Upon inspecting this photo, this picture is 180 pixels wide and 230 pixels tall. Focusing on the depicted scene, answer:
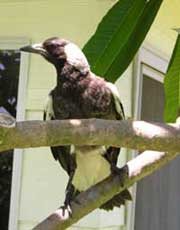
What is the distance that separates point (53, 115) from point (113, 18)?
1.22 metres

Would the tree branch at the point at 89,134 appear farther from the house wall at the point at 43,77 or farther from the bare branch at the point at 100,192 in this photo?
the house wall at the point at 43,77

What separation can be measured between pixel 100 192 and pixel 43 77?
242 centimetres

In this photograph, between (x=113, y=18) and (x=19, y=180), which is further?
(x=19, y=180)

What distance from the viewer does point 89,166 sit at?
2910 mm

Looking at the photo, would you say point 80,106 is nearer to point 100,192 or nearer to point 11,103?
point 100,192

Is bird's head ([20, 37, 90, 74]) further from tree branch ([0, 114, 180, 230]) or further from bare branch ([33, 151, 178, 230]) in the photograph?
tree branch ([0, 114, 180, 230])

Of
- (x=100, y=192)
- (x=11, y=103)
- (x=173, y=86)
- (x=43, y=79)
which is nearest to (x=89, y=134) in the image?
(x=173, y=86)

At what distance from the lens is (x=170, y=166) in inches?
208

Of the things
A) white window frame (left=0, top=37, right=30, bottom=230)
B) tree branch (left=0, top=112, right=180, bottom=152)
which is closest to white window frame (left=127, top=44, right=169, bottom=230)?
white window frame (left=0, top=37, right=30, bottom=230)

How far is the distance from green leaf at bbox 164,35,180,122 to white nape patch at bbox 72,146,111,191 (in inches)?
46.2

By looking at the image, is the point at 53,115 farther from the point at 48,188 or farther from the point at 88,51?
the point at 48,188

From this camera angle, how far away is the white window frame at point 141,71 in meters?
4.45

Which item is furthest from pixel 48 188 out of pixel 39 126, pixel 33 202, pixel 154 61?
pixel 39 126

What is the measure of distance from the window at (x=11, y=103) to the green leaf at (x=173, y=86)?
8.81 ft
